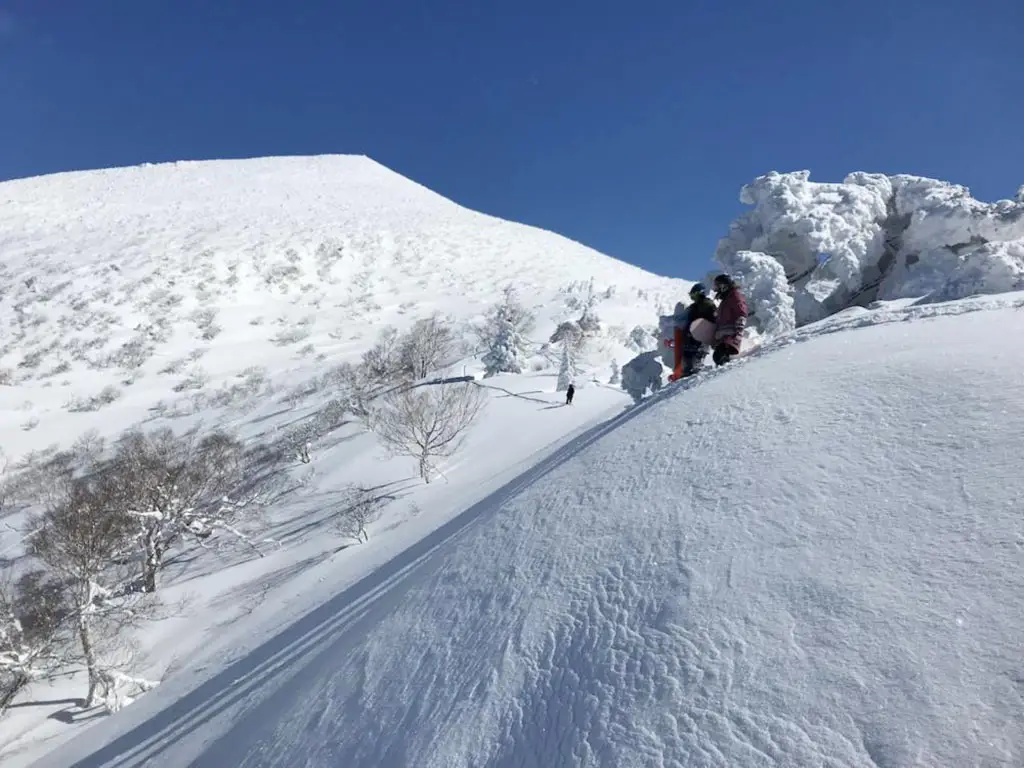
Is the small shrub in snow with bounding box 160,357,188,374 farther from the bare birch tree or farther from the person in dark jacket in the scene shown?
the person in dark jacket

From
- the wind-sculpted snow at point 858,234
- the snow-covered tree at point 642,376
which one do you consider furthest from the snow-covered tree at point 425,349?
the snow-covered tree at point 642,376

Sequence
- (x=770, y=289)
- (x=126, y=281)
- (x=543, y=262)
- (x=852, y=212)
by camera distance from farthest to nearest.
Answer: (x=543, y=262)
(x=126, y=281)
(x=852, y=212)
(x=770, y=289)

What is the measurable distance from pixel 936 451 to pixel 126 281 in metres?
46.5

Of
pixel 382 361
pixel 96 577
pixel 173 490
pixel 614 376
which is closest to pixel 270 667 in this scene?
pixel 96 577

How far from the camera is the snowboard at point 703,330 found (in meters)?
8.13

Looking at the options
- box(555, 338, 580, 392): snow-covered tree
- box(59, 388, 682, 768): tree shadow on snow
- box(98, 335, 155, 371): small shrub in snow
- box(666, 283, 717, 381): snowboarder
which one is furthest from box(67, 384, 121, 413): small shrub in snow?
box(666, 283, 717, 381): snowboarder

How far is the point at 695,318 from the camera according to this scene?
843 cm

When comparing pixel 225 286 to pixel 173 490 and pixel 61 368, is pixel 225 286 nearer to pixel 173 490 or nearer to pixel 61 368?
pixel 61 368

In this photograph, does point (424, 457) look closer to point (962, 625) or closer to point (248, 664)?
point (248, 664)

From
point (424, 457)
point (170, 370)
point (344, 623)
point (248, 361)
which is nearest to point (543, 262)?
point (248, 361)

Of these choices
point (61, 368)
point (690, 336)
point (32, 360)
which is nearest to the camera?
point (690, 336)

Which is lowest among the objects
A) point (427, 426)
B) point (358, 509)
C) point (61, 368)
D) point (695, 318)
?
point (358, 509)

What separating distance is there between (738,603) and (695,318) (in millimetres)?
5972

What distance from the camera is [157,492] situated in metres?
18.8
